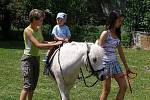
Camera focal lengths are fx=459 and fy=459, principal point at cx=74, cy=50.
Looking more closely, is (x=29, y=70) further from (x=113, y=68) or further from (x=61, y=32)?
(x=113, y=68)

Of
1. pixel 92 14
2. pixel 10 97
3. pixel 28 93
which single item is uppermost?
pixel 28 93

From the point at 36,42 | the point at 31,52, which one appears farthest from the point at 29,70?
the point at 36,42

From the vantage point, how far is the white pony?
6.18m

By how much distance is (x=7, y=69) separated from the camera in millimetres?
14438

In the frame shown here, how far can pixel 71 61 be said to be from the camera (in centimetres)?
634

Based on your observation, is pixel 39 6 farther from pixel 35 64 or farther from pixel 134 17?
pixel 35 64

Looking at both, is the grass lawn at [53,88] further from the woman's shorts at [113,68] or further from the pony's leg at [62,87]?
the woman's shorts at [113,68]

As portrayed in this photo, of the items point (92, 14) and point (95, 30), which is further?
point (92, 14)

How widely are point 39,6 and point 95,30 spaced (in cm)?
404

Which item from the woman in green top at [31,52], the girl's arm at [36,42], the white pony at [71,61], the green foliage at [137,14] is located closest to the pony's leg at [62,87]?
the white pony at [71,61]

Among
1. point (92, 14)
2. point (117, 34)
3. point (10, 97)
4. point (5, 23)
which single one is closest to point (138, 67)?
point (10, 97)

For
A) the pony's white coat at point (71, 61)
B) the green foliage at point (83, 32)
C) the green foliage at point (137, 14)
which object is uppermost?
the pony's white coat at point (71, 61)

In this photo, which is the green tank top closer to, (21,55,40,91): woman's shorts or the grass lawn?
(21,55,40,91): woman's shorts

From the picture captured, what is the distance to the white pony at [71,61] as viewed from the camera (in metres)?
6.18
